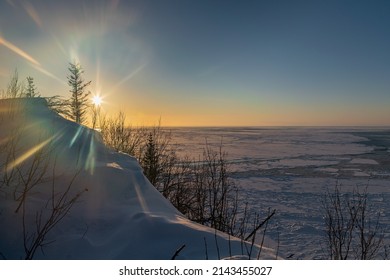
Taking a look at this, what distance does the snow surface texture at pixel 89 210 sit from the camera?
10.2 feet

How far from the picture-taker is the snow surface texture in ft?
10.2

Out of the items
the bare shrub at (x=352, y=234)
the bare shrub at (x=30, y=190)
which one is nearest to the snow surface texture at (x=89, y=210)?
the bare shrub at (x=30, y=190)

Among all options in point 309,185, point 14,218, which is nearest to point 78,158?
point 14,218

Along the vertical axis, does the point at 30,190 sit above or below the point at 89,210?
above

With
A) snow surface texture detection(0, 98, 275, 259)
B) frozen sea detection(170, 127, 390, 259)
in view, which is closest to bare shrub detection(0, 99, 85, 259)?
snow surface texture detection(0, 98, 275, 259)

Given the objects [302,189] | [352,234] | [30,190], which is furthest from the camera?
[302,189]

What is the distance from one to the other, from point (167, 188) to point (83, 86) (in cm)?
2731

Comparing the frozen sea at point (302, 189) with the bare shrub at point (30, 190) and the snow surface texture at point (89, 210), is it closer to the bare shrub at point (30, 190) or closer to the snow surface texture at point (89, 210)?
the snow surface texture at point (89, 210)

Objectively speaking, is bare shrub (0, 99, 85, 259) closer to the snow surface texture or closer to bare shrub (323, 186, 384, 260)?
the snow surface texture

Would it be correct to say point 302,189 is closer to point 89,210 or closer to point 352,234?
point 352,234

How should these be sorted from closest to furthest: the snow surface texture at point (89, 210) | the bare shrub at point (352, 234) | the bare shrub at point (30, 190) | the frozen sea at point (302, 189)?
the snow surface texture at point (89, 210)
the bare shrub at point (30, 190)
the bare shrub at point (352, 234)
the frozen sea at point (302, 189)

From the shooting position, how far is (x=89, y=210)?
381 centimetres

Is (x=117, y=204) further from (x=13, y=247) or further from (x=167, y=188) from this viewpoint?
(x=167, y=188)

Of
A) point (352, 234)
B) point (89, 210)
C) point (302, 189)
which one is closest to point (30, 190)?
point (89, 210)
